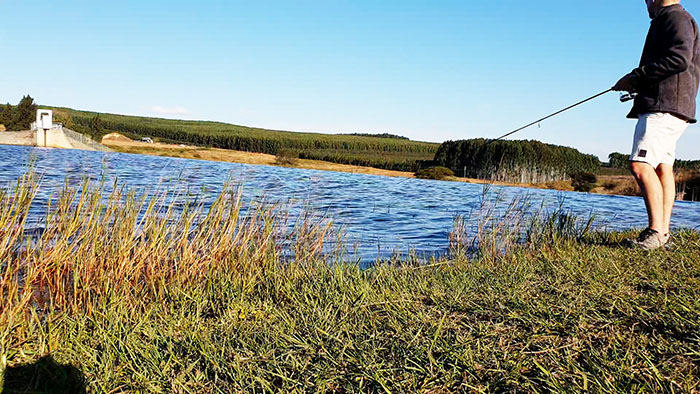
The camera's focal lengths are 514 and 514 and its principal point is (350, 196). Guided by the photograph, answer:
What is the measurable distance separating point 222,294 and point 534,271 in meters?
2.49

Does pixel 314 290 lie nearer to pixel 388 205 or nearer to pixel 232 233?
pixel 232 233

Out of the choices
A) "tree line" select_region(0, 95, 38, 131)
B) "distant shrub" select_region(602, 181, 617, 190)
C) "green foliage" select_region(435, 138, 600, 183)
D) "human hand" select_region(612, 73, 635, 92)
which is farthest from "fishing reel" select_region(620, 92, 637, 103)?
"tree line" select_region(0, 95, 38, 131)

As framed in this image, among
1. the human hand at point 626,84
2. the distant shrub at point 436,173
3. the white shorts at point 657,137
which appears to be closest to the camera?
the white shorts at point 657,137

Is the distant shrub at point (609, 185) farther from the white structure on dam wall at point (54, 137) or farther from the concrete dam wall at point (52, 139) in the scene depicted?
the concrete dam wall at point (52, 139)

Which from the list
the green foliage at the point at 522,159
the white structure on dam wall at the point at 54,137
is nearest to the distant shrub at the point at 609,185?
the green foliage at the point at 522,159

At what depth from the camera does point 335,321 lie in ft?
9.93

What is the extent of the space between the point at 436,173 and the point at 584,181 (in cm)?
813

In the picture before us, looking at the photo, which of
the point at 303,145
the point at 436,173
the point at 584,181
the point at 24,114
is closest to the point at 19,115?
the point at 24,114

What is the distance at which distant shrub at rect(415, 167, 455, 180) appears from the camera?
1051 inches

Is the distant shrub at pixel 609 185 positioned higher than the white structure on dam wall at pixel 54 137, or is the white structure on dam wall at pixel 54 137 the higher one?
the distant shrub at pixel 609 185

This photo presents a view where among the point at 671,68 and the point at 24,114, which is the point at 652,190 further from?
the point at 24,114

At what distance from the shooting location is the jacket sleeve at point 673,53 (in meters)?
4.70

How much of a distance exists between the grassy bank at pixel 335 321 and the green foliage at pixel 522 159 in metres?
15.1

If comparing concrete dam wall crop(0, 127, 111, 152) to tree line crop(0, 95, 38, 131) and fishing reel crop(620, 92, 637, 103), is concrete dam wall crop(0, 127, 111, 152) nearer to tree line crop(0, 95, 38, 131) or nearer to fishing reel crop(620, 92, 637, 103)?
tree line crop(0, 95, 38, 131)
